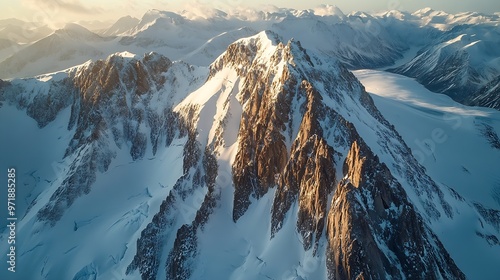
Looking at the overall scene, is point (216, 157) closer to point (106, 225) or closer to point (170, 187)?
point (170, 187)

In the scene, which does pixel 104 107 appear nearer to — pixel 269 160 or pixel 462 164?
pixel 269 160

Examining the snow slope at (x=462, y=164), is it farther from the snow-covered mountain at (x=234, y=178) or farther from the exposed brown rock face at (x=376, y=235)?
the exposed brown rock face at (x=376, y=235)

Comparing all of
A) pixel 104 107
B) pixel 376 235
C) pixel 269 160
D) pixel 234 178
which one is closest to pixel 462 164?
pixel 269 160

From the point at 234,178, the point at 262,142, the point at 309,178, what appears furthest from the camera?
the point at 234,178

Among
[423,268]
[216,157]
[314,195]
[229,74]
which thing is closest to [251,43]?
[229,74]

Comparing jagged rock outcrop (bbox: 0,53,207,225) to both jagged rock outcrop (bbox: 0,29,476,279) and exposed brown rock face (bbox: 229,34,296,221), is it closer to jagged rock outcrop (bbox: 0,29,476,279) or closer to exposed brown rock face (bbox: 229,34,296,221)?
jagged rock outcrop (bbox: 0,29,476,279)

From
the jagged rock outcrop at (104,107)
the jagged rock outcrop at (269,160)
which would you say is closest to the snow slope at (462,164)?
the jagged rock outcrop at (269,160)
